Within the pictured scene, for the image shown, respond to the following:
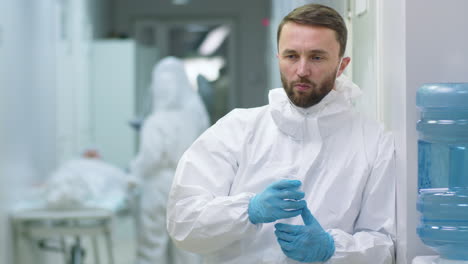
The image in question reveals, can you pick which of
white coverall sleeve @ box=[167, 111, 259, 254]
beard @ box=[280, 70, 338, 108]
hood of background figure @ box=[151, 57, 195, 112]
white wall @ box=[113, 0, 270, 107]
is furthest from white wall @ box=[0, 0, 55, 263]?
white wall @ box=[113, 0, 270, 107]

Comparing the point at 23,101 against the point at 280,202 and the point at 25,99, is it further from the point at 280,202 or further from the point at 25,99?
the point at 280,202

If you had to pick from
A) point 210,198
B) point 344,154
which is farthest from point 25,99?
point 344,154

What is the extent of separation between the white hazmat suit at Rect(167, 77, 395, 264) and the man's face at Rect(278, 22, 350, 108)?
0.15ft

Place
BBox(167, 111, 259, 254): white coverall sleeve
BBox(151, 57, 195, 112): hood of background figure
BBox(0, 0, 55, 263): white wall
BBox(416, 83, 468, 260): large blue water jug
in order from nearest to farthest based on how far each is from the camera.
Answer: BBox(416, 83, 468, 260): large blue water jug
BBox(167, 111, 259, 254): white coverall sleeve
BBox(0, 0, 55, 263): white wall
BBox(151, 57, 195, 112): hood of background figure

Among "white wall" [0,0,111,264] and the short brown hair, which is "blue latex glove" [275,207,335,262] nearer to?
the short brown hair

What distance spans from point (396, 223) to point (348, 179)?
0.16 m

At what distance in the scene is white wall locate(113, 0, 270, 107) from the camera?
8.50 metres

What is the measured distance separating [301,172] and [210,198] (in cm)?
24

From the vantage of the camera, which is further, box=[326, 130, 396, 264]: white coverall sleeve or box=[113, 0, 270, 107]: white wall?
box=[113, 0, 270, 107]: white wall

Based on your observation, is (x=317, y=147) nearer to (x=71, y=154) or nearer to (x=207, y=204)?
(x=207, y=204)

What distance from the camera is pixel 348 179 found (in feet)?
5.33

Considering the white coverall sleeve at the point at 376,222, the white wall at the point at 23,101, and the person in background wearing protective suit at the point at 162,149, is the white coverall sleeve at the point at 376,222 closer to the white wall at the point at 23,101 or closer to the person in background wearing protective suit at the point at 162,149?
the white wall at the point at 23,101

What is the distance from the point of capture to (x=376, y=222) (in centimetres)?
160

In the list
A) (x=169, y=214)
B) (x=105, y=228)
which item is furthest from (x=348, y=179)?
(x=105, y=228)
